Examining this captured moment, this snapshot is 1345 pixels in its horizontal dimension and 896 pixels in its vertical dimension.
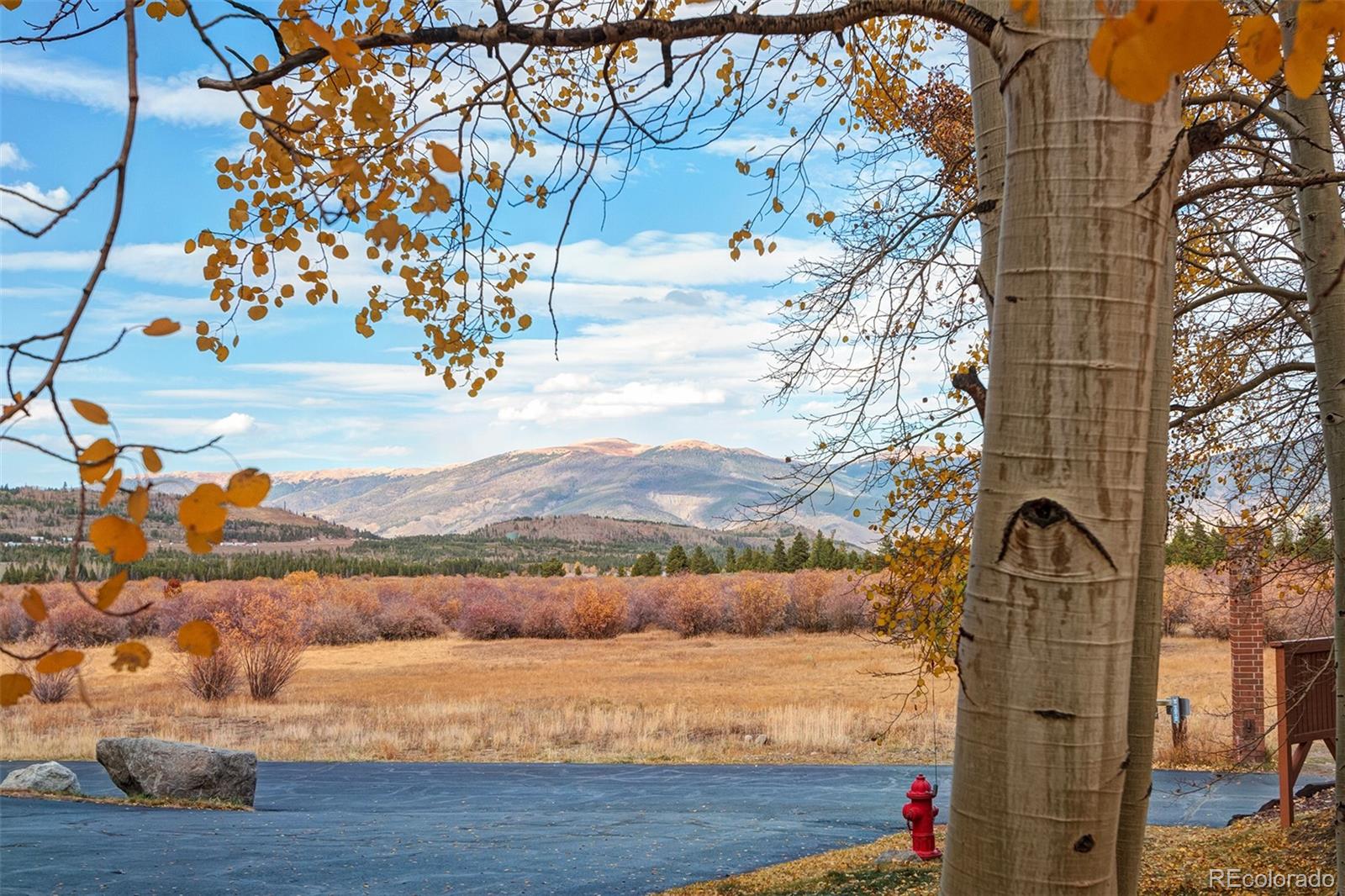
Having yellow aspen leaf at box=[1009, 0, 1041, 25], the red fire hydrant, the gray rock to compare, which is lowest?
the gray rock

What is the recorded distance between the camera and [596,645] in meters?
37.3

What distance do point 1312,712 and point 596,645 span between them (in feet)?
100

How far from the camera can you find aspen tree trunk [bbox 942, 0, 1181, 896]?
1.92m

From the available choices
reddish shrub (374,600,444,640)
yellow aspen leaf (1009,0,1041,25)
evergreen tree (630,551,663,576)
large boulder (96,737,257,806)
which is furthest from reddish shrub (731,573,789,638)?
yellow aspen leaf (1009,0,1041,25)

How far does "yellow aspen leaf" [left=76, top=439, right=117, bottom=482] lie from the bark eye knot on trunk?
1554mm

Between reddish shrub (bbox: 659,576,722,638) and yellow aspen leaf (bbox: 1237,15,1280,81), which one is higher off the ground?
yellow aspen leaf (bbox: 1237,15,1280,81)

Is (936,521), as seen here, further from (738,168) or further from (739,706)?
(739,706)

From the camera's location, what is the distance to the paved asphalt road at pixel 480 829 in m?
7.93

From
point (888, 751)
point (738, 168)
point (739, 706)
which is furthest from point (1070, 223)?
point (739, 706)

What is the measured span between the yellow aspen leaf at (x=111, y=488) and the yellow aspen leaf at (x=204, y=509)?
10 cm

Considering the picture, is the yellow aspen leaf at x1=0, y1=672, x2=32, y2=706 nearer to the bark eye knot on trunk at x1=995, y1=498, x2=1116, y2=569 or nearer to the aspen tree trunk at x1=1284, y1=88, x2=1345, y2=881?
the bark eye knot on trunk at x1=995, y1=498, x2=1116, y2=569

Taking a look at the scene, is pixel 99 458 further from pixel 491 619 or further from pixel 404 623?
pixel 404 623

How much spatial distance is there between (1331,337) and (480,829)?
8233 millimetres

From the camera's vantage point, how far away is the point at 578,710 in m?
20.5
